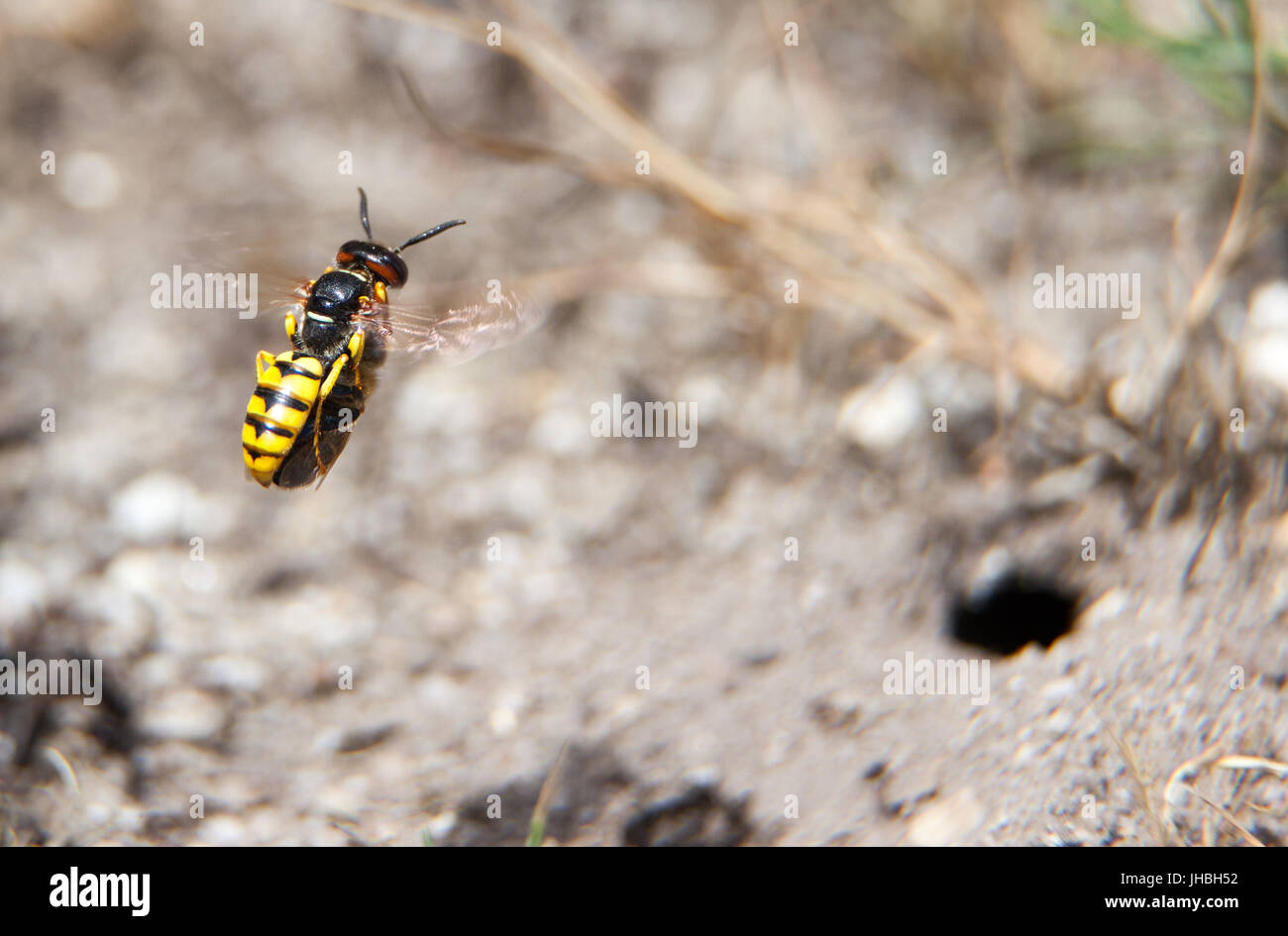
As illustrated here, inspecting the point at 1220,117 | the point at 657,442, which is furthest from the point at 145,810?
the point at 1220,117

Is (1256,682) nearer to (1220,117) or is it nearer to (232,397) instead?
(1220,117)

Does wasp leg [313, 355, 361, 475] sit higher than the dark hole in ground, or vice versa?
wasp leg [313, 355, 361, 475]

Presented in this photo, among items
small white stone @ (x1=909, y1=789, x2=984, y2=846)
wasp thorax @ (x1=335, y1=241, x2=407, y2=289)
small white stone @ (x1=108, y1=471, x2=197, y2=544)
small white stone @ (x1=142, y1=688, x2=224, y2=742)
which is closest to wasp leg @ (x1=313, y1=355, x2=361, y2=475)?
wasp thorax @ (x1=335, y1=241, x2=407, y2=289)

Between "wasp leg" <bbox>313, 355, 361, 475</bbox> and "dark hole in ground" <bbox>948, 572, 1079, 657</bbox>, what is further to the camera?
"dark hole in ground" <bbox>948, 572, 1079, 657</bbox>

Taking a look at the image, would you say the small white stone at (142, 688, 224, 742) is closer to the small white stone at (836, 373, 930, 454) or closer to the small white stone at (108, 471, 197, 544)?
the small white stone at (108, 471, 197, 544)

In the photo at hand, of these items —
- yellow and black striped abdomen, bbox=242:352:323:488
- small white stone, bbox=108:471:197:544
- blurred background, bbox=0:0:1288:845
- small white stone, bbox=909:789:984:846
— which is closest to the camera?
yellow and black striped abdomen, bbox=242:352:323:488

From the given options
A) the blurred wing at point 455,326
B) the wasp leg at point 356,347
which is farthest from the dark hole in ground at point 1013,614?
the wasp leg at point 356,347
